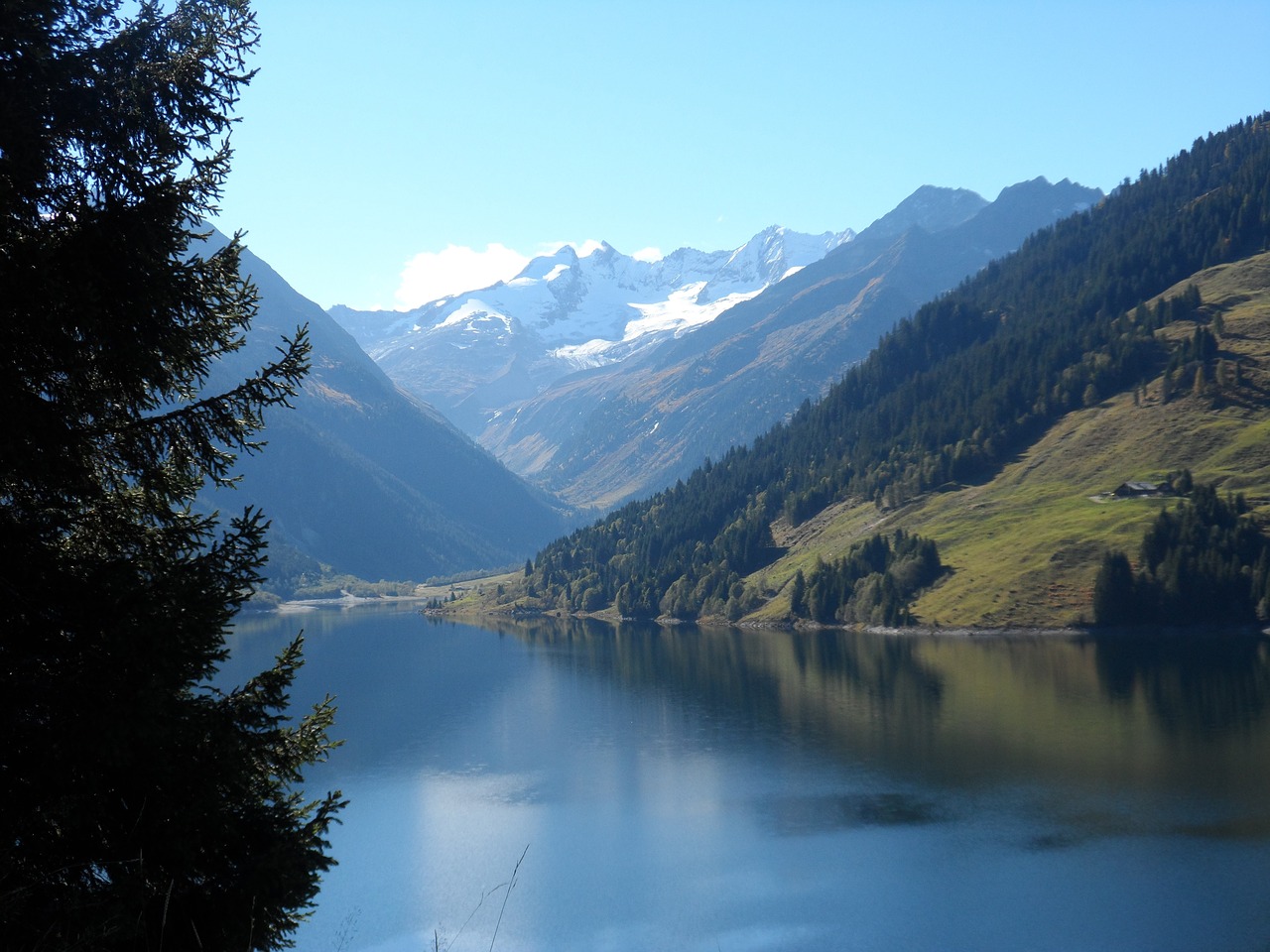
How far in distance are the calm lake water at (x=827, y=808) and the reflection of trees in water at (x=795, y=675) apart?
30.1 inches

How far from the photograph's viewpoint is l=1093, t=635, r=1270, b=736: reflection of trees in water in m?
88.8

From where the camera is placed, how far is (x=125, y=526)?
591 inches

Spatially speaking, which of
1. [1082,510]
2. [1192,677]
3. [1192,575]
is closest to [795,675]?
[1192,677]

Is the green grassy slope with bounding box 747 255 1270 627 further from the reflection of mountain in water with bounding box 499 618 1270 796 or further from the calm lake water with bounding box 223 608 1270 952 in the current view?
the calm lake water with bounding box 223 608 1270 952

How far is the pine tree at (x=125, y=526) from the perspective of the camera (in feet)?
41.4

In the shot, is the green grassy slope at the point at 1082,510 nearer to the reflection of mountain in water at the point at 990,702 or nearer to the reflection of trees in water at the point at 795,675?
the reflection of mountain in water at the point at 990,702

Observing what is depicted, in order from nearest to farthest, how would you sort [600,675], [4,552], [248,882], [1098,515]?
[4,552] → [248,882] → [600,675] → [1098,515]

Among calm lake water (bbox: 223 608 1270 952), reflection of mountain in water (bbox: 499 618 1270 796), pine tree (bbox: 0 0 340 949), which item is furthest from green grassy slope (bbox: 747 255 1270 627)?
pine tree (bbox: 0 0 340 949)

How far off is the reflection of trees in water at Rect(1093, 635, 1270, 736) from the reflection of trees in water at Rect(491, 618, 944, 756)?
66.1 ft

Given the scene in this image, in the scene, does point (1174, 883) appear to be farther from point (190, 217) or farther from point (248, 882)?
point (190, 217)

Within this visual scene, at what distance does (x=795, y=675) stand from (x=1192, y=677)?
44.9 m

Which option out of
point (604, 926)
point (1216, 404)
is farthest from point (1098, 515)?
point (604, 926)

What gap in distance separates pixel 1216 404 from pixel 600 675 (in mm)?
129017

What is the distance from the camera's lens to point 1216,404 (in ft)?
613
